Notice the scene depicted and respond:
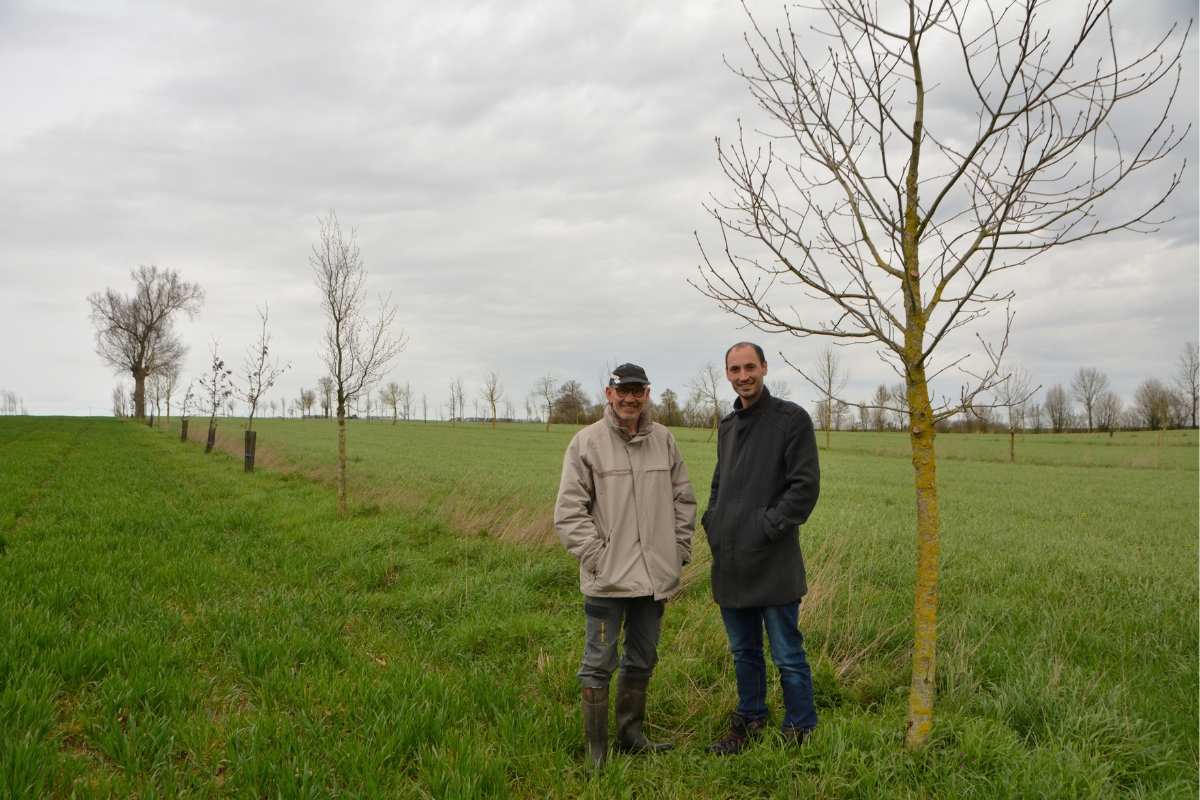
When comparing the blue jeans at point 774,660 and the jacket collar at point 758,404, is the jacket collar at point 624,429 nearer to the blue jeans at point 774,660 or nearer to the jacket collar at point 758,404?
the jacket collar at point 758,404

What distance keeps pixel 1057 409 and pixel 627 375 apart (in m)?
107

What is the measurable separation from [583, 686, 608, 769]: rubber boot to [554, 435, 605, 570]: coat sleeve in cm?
68

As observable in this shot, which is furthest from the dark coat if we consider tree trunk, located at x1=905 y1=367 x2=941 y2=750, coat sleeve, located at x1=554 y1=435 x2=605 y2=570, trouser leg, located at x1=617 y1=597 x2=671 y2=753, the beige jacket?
coat sleeve, located at x1=554 y1=435 x2=605 y2=570

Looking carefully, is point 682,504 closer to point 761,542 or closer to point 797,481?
point 761,542

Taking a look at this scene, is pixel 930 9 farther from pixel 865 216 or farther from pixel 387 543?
pixel 387 543

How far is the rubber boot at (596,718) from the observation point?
11.8ft

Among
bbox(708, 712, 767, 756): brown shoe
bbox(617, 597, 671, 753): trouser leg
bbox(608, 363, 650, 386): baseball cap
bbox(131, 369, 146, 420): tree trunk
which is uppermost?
bbox(131, 369, 146, 420): tree trunk

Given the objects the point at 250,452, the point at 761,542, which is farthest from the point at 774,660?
the point at 250,452

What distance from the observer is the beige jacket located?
3646 mm

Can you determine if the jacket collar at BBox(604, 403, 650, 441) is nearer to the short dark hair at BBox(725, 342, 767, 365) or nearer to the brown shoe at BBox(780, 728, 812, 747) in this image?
the short dark hair at BBox(725, 342, 767, 365)

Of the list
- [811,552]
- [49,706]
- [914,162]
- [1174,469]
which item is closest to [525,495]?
[811,552]

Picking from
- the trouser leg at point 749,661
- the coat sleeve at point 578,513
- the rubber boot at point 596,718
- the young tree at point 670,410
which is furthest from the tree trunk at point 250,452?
the young tree at point 670,410

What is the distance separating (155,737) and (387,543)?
17.7ft

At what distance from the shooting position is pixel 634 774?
3.45 metres
